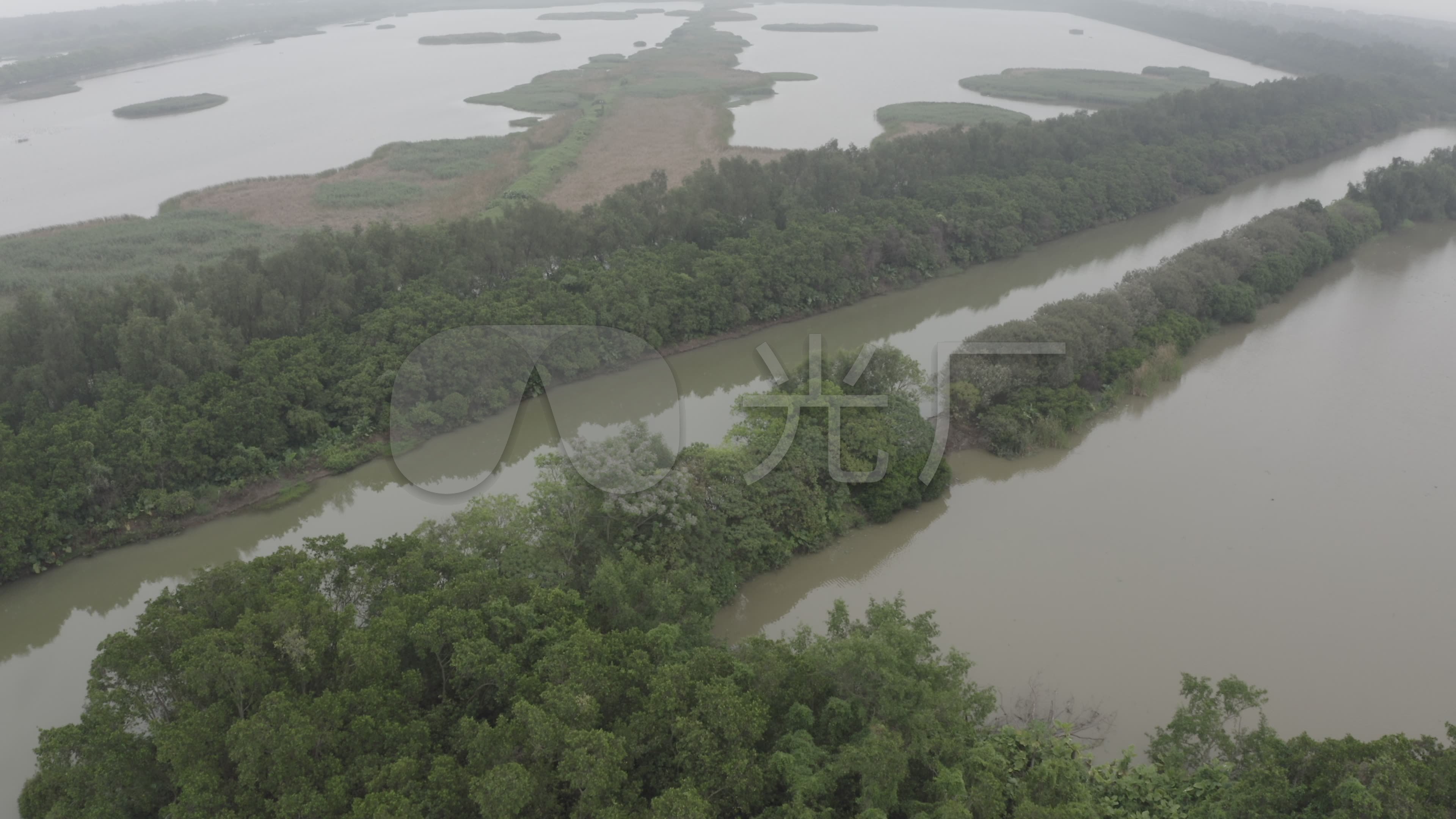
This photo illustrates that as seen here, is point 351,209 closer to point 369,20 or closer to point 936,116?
point 936,116

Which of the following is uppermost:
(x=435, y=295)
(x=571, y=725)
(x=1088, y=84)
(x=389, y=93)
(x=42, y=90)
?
(x=1088, y=84)

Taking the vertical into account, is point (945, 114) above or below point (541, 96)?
below

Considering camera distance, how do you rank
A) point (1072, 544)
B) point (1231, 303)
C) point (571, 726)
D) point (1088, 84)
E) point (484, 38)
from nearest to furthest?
point (571, 726)
point (1072, 544)
point (1231, 303)
point (1088, 84)
point (484, 38)

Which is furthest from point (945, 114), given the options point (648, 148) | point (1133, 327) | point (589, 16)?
point (589, 16)

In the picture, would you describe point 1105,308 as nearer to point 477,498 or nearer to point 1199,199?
point 477,498

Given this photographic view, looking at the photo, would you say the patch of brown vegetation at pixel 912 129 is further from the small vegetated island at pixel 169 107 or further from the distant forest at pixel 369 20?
the small vegetated island at pixel 169 107

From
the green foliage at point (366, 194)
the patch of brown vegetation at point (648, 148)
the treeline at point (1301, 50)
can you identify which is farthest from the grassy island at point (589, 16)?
the green foliage at point (366, 194)

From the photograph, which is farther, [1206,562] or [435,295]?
[435,295]
